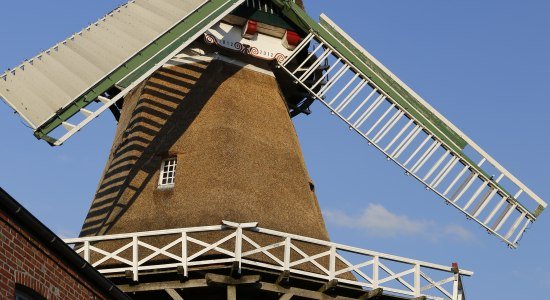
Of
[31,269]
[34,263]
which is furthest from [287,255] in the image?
[31,269]

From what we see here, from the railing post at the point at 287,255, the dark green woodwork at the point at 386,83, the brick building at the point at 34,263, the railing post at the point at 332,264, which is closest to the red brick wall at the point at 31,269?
the brick building at the point at 34,263

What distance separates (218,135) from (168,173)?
1.37 m

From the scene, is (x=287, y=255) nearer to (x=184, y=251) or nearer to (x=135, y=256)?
(x=184, y=251)

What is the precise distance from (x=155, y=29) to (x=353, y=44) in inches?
226

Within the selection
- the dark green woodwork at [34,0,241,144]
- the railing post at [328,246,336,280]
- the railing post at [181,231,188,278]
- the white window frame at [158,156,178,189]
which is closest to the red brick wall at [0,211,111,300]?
the railing post at [181,231,188,278]

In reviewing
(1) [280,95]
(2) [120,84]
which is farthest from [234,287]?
(1) [280,95]

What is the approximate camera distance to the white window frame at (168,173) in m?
24.3

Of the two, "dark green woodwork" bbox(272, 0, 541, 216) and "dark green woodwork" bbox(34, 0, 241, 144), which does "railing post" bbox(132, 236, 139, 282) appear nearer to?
"dark green woodwork" bbox(34, 0, 241, 144)

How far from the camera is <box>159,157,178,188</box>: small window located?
960 inches

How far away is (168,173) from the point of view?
2469cm

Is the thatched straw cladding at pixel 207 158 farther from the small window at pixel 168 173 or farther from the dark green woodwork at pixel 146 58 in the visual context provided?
the dark green woodwork at pixel 146 58

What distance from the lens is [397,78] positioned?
2791cm

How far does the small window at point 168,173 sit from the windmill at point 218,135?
30mm

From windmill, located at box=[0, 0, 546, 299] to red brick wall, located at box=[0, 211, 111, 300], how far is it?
367 centimetres
